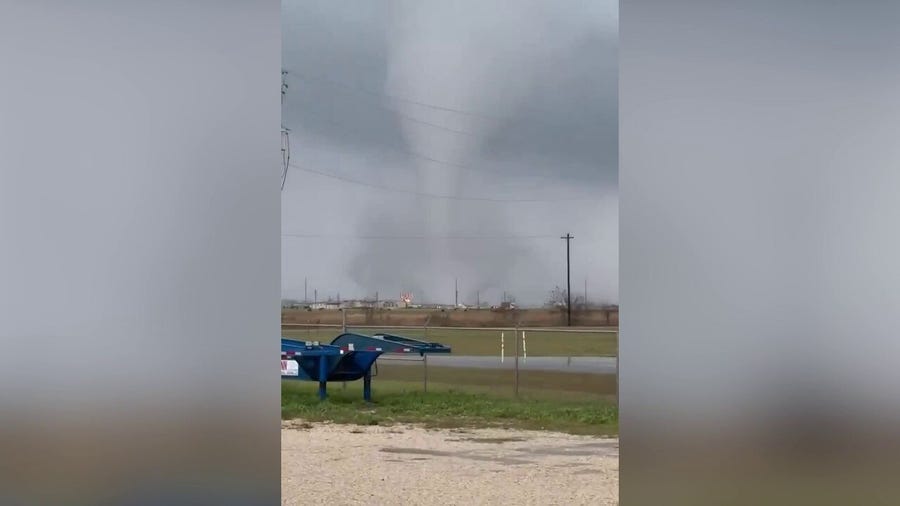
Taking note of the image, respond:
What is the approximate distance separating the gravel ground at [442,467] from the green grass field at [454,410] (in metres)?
0.38

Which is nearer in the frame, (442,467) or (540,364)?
(442,467)

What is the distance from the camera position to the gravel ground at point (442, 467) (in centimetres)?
456

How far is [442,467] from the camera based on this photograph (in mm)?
5387

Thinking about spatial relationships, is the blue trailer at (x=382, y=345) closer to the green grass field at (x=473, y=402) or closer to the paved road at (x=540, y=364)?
the green grass field at (x=473, y=402)

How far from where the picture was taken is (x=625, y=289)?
8.61ft

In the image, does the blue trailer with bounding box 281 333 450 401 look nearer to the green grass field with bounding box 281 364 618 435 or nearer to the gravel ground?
the green grass field with bounding box 281 364 618 435

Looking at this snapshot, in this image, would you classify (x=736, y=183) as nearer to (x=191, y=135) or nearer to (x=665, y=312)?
(x=665, y=312)

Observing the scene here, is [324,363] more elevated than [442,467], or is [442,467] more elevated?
[324,363]

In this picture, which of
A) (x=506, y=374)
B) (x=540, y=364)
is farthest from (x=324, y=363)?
(x=540, y=364)

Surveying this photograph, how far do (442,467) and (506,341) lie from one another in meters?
16.4

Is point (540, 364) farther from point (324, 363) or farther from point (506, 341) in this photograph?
point (506, 341)

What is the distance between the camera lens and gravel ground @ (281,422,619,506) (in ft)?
15.0

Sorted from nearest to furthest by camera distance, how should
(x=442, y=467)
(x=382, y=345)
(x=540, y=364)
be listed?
1. (x=442, y=467)
2. (x=382, y=345)
3. (x=540, y=364)

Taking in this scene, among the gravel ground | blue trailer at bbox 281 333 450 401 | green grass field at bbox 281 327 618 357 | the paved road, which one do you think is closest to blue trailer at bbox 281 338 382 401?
blue trailer at bbox 281 333 450 401
